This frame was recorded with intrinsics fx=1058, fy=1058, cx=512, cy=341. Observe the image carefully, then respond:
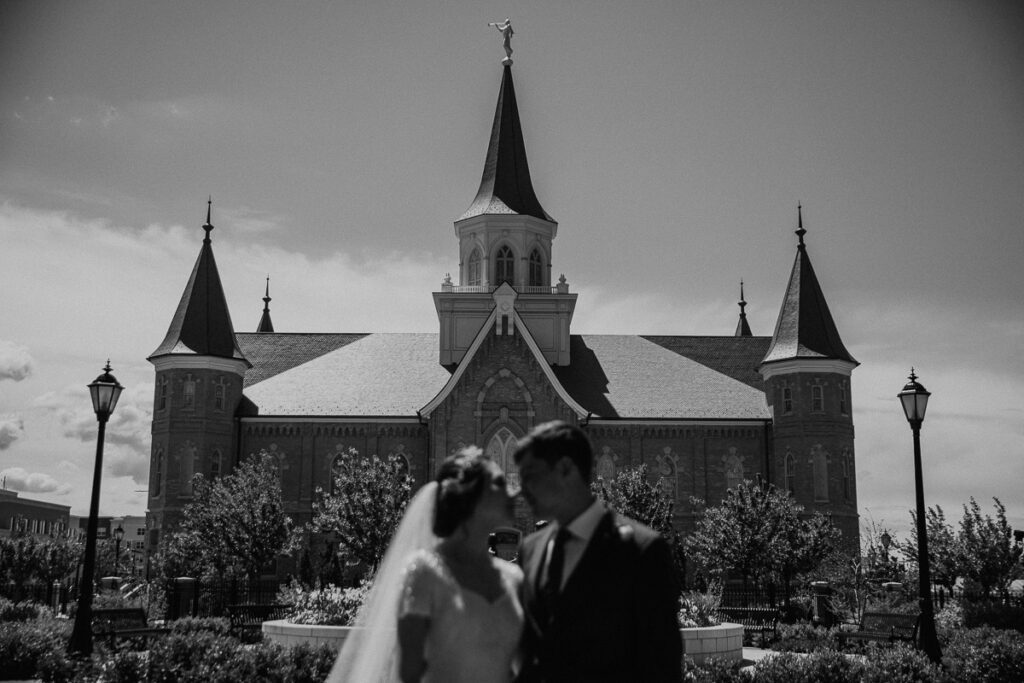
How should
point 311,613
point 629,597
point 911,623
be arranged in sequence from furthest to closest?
point 911,623, point 311,613, point 629,597

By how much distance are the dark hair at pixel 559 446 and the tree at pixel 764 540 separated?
32640 mm

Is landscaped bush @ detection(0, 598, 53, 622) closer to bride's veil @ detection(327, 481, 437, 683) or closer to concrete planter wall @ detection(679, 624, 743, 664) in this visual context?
concrete planter wall @ detection(679, 624, 743, 664)

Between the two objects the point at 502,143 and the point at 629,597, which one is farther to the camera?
the point at 502,143

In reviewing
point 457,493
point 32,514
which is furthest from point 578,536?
point 32,514

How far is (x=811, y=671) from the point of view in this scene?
14.0m

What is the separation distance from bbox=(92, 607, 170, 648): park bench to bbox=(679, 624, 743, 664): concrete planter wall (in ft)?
33.2

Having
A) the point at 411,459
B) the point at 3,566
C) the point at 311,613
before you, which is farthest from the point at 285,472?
the point at 311,613

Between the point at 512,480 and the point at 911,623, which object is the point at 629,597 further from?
the point at 512,480

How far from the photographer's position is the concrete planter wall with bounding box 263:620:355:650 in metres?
17.2

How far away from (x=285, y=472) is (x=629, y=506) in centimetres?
1602

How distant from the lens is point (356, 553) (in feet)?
121

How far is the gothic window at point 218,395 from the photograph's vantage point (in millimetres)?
46219

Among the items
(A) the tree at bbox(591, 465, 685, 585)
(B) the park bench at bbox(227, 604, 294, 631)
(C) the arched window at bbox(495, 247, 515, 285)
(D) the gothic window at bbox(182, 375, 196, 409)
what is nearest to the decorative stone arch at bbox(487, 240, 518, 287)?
(C) the arched window at bbox(495, 247, 515, 285)

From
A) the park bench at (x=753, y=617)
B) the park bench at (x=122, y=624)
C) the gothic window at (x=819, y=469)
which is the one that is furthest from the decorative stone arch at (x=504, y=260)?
the park bench at (x=122, y=624)
